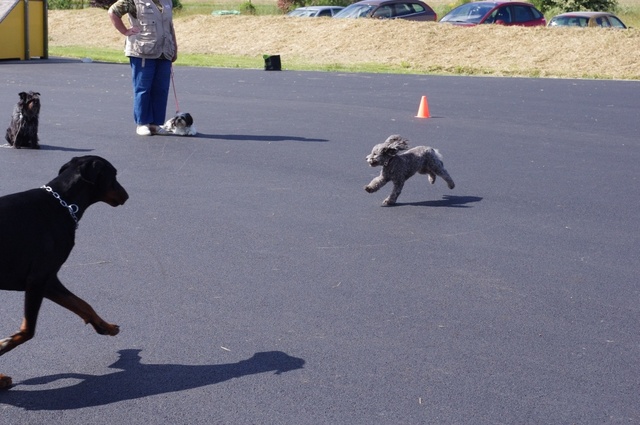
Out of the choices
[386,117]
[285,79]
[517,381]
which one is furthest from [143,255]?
[285,79]

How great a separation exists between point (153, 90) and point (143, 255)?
22.0 ft

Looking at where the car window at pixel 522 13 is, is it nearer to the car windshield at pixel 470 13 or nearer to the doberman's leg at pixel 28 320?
the car windshield at pixel 470 13

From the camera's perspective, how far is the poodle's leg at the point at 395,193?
9578 mm

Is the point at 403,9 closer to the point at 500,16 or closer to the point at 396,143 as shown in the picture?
the point at 500,16

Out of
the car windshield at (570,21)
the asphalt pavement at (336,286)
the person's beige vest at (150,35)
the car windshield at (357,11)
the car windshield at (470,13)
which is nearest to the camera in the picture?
the asphalt pavement at (336,286)

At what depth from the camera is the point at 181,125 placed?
44.4 ft

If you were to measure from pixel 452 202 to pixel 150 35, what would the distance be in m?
5.77

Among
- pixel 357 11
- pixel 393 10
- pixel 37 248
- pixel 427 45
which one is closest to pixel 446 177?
pixel 37 248

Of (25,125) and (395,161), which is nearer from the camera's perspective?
(395,161)

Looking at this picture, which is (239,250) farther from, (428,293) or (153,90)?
(153,90)

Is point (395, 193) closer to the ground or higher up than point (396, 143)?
closer to the ground

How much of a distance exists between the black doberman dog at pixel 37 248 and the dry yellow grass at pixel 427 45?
21.9 m

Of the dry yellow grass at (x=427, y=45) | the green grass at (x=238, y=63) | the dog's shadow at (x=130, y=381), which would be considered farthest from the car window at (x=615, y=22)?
the dog's shadow at (x=130, y=381)

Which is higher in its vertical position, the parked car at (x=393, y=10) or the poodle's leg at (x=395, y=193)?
the parked car at (x=393, y=10)
